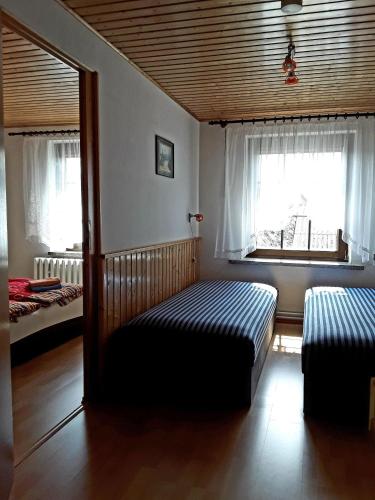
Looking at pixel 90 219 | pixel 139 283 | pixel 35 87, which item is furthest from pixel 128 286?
pixel 35 87

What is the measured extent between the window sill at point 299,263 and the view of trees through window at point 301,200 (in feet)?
0.49

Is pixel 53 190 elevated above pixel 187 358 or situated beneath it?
elevated above

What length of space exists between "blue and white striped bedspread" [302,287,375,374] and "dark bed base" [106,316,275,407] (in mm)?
398

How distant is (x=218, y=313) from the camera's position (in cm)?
302

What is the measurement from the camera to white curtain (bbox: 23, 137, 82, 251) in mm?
5023

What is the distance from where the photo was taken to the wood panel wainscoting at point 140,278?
278 centimetres

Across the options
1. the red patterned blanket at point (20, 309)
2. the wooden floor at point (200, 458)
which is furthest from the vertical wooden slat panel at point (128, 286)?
the red patterned blanket at point (20, 309)

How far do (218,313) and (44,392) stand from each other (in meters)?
1.30

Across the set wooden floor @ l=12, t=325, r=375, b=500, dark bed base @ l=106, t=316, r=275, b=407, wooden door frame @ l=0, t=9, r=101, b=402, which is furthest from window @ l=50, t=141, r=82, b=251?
wooden floor @ l=12, t=325, r=375, b=500

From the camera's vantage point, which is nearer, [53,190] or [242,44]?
[242,44]

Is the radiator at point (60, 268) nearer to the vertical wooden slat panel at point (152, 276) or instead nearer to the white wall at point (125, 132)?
the white wall at point (125, 132)

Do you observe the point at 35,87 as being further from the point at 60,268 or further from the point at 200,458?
the point at 200,458

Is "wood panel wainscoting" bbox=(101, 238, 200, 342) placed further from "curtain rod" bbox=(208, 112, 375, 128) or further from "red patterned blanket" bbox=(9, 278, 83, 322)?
"curtain rod" bbox=(208, 112, 375, 128)

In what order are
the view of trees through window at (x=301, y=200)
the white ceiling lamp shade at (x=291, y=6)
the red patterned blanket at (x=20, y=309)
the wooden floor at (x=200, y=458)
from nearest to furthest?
the wooden floor at (x=200, y=458) → the white ceiling lamp shade at (x=291, y=6) → the red patterned blanket at (x=20, y=309) → the view of trees through window at (x=301, y=200)
